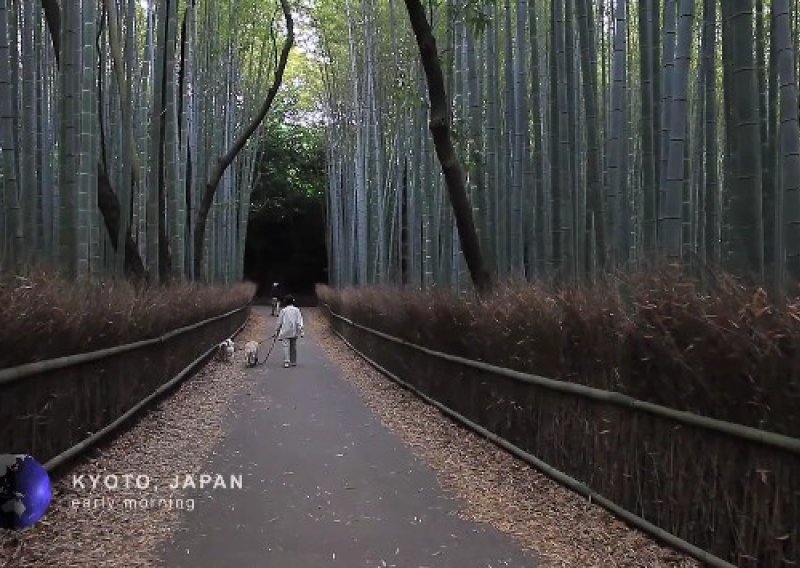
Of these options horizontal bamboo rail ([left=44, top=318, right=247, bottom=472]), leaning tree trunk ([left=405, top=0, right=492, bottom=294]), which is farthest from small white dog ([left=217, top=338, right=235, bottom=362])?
leaning tree trunk ([left=405, top=0, right=492, bottom=294])

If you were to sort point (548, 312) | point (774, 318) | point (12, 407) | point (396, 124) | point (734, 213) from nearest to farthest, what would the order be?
point (774, 318)
point (12, 407)
point (734, 213)
point (548, 312)
point (396, 124)

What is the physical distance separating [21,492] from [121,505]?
84cm

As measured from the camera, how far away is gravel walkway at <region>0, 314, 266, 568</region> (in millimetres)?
3756

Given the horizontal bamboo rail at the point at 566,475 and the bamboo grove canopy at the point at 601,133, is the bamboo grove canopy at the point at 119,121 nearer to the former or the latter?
the bamboo grove canopy at the point at 601,133

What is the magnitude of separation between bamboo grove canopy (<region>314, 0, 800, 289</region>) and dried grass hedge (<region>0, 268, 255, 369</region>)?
3105mm

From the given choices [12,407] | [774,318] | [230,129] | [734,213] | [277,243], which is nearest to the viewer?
[774,318]

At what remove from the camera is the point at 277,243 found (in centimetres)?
4012

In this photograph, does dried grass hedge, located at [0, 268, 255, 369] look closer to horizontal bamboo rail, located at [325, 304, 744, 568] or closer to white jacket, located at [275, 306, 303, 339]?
horizontal bamboo rail, located at [325, 304, 744, 568]

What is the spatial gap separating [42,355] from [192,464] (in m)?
1.66

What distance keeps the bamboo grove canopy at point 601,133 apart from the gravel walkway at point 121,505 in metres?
2.94

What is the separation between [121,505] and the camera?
470cm

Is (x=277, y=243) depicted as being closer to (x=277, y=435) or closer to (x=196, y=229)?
(x=196, y=229)

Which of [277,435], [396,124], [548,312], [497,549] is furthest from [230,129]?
[497,549]

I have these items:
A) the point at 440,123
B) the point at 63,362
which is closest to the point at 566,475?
the point at 63,362
